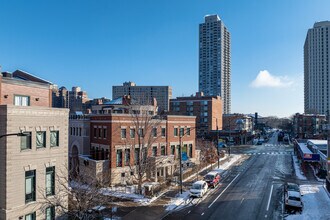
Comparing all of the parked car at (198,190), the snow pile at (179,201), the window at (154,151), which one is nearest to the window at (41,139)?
the snow pile at (179,201)

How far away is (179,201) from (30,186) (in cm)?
1506

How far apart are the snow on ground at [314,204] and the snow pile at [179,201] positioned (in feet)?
33.4

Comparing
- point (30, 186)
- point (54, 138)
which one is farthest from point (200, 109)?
point (30, 186)

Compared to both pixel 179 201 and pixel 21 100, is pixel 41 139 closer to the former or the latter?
pixel 21 100

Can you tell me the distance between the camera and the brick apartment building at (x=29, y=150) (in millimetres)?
19188

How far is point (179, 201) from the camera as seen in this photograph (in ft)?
97.3

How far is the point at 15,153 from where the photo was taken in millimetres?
19656

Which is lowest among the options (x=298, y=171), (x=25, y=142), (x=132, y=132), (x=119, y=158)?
(x=298, y=171)

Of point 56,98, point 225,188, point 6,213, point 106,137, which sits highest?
point 56,98

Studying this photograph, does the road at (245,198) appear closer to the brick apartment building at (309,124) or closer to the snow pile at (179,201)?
the snow pile at (179,201)

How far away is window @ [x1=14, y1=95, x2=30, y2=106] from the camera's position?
21781 millimetres

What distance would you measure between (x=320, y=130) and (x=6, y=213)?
4576 inches

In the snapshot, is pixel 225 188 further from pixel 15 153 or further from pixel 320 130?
pixel 320 130

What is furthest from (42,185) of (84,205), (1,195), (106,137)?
(106,137)
